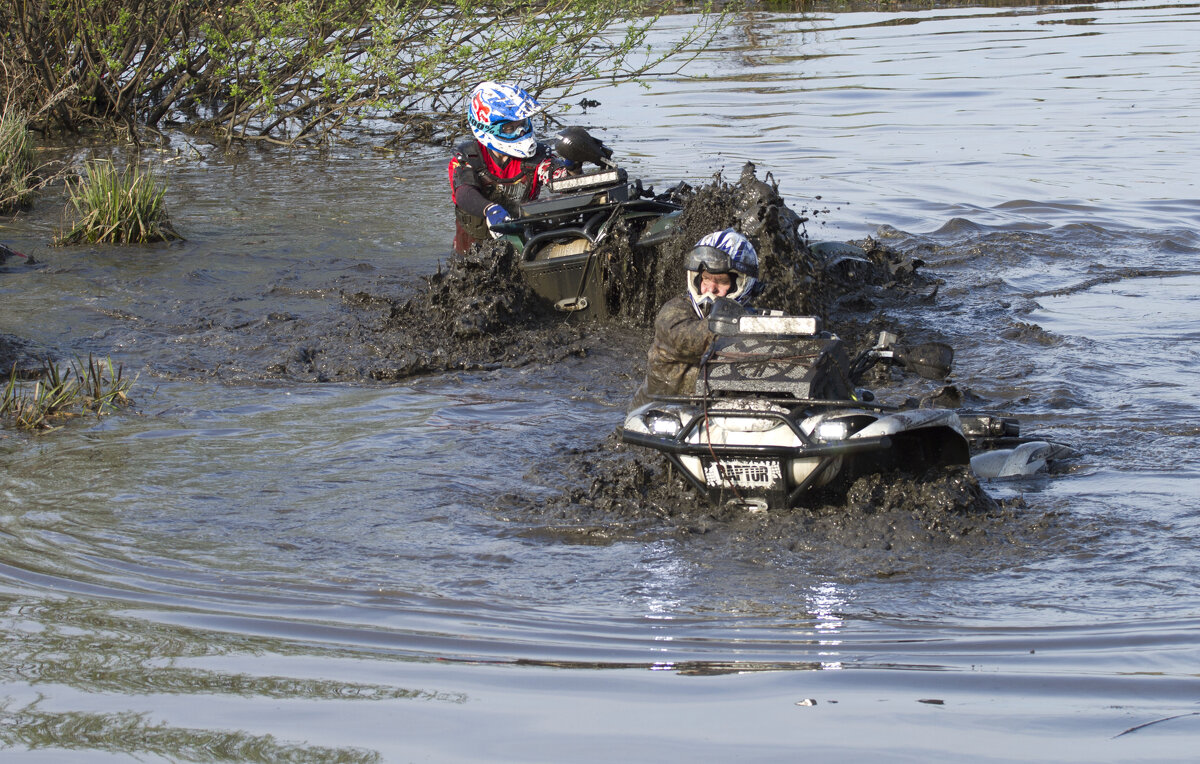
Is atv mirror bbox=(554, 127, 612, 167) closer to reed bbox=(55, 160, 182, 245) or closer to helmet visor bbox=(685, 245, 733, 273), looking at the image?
helmet visor bbox=(685, 245, 733, 273)

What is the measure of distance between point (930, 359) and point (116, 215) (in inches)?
386

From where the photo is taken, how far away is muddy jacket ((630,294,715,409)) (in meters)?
6.73

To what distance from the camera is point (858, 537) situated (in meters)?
6.03

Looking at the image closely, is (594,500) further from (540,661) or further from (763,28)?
(763,28)

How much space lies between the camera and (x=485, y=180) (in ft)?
36.9

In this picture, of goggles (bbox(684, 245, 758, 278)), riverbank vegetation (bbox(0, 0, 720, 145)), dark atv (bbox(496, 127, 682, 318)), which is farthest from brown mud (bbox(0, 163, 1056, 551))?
riverbank vegetation (bbox(0, 0, 720, 145))

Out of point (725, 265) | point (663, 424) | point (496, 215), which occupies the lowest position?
point (663, 424)

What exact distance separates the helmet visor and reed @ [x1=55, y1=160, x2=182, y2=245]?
329 inches

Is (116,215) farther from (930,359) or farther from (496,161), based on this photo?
(930,359)

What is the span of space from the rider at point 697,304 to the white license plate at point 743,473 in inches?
33.8

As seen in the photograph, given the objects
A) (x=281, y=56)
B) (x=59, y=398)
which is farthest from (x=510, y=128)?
(x=281, y=56)

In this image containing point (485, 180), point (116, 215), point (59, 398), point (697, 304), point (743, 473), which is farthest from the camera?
point (116, 215)

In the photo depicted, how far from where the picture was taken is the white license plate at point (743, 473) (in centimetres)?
594

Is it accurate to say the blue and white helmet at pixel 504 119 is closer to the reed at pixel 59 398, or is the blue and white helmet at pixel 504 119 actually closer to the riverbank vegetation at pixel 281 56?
the reed at pixel 59 398
